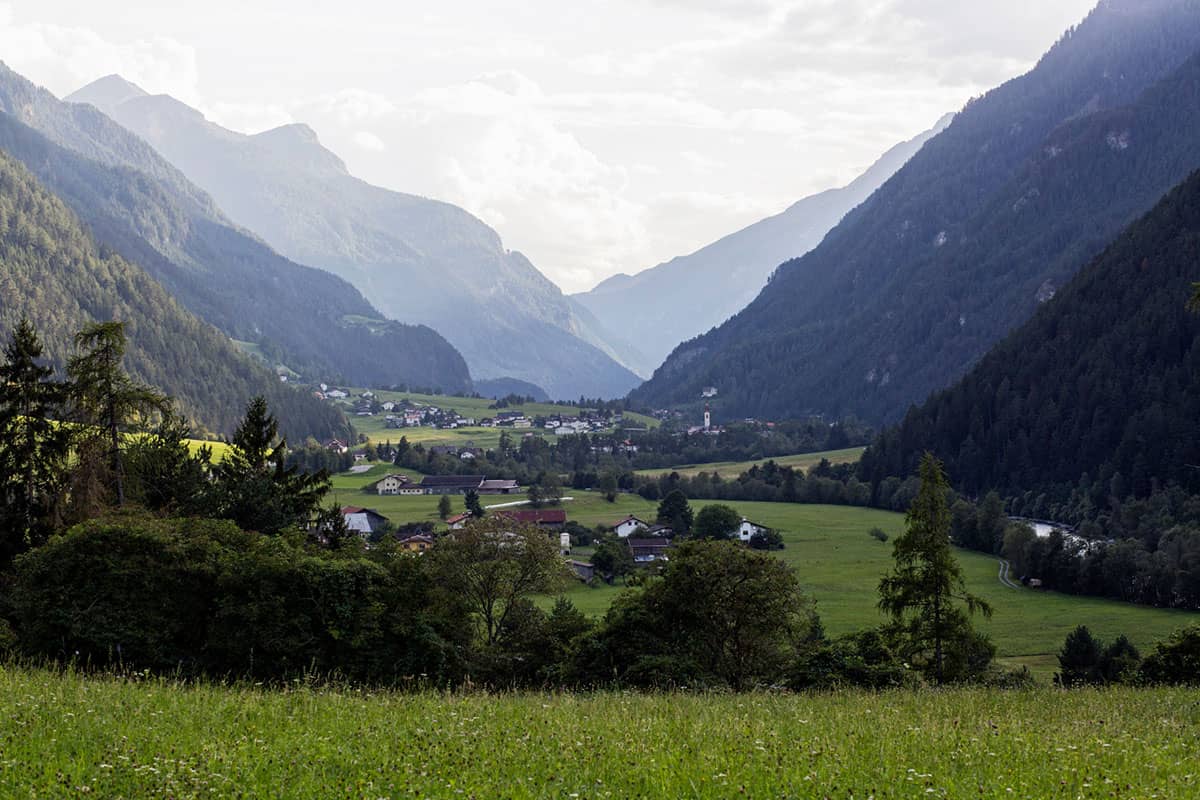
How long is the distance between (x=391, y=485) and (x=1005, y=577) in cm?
9279

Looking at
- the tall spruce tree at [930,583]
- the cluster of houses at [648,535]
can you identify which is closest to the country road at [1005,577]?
the cluster of houses at [648,535]

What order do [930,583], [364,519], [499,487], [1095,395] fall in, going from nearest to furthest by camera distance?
[930,583] → [364,519] → [499,487] → [1095,395]

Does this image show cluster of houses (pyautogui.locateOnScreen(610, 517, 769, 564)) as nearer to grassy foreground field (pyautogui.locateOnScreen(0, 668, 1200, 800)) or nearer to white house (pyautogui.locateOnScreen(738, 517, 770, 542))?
white house (pyautogui.locateOnScreen(738, 517, 770, 542))

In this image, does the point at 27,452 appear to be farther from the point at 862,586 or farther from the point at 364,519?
the point at 364,519

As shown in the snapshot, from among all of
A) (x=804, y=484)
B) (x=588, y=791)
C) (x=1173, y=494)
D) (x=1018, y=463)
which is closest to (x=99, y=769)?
(x=588, y=791)

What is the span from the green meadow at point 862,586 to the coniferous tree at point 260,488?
77.7ft

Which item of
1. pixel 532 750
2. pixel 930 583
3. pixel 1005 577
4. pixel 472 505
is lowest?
pixel 1005 577

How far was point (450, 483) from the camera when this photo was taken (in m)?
165

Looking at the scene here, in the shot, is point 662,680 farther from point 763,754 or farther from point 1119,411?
point 1119,411

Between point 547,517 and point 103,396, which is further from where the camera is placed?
point 547,517

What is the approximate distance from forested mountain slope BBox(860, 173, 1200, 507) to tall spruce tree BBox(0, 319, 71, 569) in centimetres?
13128

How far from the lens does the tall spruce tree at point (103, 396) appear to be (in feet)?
124

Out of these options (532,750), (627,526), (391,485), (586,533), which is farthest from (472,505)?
(532,750)

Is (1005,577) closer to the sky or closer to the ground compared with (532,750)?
closer to the ground
